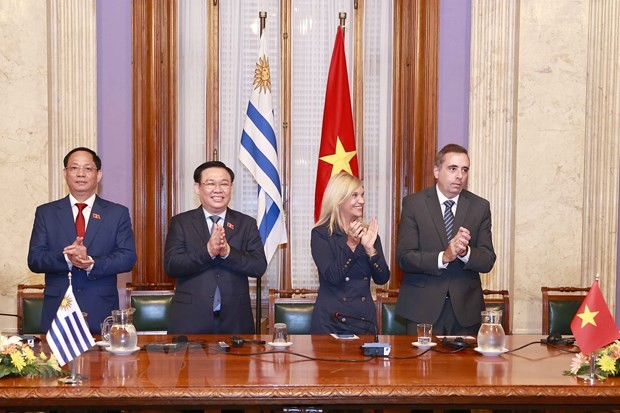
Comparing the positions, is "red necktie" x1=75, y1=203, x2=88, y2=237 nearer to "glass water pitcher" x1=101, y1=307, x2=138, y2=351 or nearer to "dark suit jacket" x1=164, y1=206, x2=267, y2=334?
"dark suit jacket" x1=164, y1=206, x2=267, y2=334

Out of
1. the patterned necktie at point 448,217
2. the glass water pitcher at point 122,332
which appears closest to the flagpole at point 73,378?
the glass water pitcher at point 122,332

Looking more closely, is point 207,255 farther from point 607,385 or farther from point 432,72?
point 432,72

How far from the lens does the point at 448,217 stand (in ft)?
14.0

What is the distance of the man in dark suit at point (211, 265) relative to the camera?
408cm

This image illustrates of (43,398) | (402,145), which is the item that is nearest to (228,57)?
(402,145)

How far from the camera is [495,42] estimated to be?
5.94m

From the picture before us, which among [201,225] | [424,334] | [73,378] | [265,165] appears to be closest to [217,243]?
[201,225]

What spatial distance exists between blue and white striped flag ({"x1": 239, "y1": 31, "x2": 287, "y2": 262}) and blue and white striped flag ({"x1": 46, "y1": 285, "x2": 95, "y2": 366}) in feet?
9.51

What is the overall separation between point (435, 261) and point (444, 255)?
0.07m

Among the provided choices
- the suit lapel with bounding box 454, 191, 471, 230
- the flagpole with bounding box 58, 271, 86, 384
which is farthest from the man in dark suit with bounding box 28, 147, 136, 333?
the suit lapel with bounding box 454, 191, 471, 230

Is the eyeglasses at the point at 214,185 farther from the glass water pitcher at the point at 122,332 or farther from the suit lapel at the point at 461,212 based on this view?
the suit lapel at the point at 461,212

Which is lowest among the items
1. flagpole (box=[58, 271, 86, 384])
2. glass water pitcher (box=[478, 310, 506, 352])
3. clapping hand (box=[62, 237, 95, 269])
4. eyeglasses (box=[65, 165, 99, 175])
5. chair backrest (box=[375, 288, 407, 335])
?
chair backrest (box=[375, 288, 407, 335])

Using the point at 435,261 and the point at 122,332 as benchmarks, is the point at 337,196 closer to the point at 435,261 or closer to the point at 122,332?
the point at 435,261

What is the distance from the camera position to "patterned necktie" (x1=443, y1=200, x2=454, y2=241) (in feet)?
13.9
